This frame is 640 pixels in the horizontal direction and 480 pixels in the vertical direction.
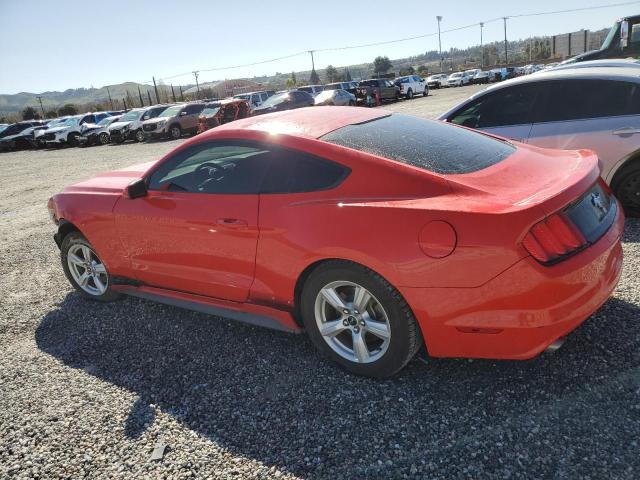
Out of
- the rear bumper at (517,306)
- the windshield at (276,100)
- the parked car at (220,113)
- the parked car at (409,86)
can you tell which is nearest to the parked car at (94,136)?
the parked car at (220,113)

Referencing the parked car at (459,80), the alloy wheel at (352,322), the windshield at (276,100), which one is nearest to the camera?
the alloy wheel at (352,322)

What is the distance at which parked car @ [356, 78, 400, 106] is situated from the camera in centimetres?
3231

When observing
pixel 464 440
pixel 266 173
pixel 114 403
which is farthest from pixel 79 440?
pixel 464 440

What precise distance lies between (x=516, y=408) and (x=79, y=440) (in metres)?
2.45

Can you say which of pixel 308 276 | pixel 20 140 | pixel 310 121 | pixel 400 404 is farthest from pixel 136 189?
pixel 20 140

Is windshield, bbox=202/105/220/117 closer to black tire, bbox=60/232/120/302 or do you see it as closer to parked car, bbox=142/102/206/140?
parked car, bbox=142/102/206/140

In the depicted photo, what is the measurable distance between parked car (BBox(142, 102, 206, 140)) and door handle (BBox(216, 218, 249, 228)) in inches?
878

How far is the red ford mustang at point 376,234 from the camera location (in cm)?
239

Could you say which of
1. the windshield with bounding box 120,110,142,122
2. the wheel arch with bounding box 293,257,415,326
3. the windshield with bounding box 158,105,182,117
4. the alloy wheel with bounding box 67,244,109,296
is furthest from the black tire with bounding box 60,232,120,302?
the windshield with bounding box 120,110,142,122

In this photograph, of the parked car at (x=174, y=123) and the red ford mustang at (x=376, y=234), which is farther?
the parked car at (x=174, y=123)

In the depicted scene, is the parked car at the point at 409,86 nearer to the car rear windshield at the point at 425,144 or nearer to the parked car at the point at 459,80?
the parked car at the point at 459,80

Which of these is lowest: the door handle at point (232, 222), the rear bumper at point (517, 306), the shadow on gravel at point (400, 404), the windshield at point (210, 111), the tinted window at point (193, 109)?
the shadow on gravel at point (400, 404)

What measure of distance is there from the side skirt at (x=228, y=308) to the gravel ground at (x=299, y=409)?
0.90 feet

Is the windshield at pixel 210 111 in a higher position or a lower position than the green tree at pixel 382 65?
lower
